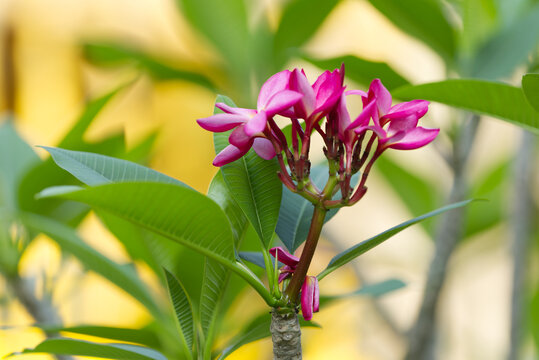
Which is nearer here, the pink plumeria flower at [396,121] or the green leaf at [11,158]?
the pink plumeria flower at [396,121]

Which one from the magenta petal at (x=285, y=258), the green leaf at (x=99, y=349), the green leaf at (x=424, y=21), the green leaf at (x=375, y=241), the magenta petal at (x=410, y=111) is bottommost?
the green leaf at (x=99, y=349)

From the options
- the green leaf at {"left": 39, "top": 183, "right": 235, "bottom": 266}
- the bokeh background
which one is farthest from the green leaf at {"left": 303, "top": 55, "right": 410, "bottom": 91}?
the bokeh background

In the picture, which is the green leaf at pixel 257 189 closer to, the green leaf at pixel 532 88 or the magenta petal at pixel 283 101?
the magenta petal at pixel 283 101

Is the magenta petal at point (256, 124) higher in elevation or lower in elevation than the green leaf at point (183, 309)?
higher

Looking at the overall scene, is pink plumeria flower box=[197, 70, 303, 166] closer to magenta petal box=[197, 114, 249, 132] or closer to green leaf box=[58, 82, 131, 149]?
magenta petal box=[197, 114, 249, 132]

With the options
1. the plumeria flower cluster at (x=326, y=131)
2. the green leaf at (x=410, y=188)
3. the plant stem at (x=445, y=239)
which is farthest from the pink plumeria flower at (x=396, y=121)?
the green leaf at (x=410, y=188)

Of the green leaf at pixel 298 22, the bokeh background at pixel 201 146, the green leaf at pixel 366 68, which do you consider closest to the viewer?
the green leaf at pixel 366 68

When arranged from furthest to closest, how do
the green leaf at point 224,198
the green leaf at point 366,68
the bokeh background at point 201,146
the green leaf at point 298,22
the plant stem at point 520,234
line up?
the bokeh background at point 201,146 < the green leaf at point 298,22 < the plant stem at point 520,234 < the green leaf at point 366,68 < the green leaf at point 224,198
